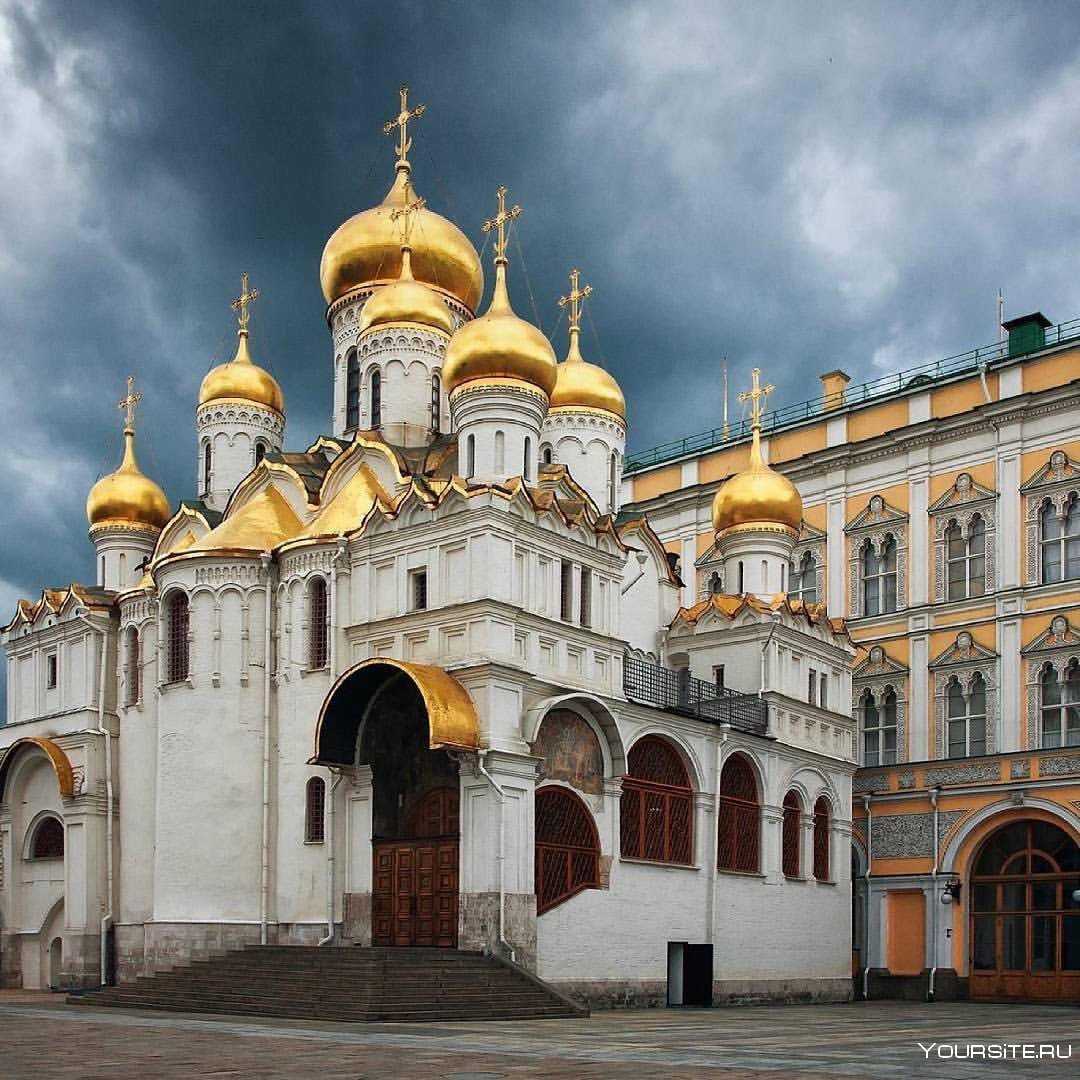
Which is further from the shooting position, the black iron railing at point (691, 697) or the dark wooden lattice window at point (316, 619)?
the black iron railing at point (691, 697)

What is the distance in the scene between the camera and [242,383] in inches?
1260

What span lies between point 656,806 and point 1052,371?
13.6 metres

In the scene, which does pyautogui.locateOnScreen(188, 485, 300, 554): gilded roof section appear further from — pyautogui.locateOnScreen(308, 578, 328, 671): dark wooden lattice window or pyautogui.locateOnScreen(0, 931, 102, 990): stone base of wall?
pyautogui.locateOnScreen(0, 931, 102, 990): stone base of wall

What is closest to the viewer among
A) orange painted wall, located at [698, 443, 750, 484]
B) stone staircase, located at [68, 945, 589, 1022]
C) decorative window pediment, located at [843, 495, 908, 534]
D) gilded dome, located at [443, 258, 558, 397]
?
stone staircase, located at [68, 945, 589, 1022]

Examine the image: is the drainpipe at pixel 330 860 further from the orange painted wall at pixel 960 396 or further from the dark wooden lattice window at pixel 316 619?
the orange painted wall at pixel 960 396

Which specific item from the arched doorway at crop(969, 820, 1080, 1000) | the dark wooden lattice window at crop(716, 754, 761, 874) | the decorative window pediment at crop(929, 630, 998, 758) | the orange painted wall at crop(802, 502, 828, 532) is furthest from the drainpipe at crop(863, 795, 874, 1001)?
the orange painted wall at crop(802, 502, 828, 532)

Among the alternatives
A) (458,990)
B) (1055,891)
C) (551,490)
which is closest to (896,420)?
(1055,891)

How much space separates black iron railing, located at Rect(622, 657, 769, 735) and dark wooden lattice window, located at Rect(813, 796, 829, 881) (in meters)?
2.87

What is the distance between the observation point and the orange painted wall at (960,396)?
33.2 metres

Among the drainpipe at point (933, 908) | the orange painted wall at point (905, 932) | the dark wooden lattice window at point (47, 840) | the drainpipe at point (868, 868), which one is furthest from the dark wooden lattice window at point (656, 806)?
the dark wooden lattice window at point (47, 840)

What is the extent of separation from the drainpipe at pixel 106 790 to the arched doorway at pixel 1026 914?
667 inches

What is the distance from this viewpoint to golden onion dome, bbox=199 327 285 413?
3195 centimetres

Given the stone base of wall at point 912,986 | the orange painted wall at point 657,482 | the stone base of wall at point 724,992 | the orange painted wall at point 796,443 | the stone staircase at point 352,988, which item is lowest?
the stone base of wall at point 912,986

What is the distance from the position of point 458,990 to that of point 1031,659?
16.0 m
